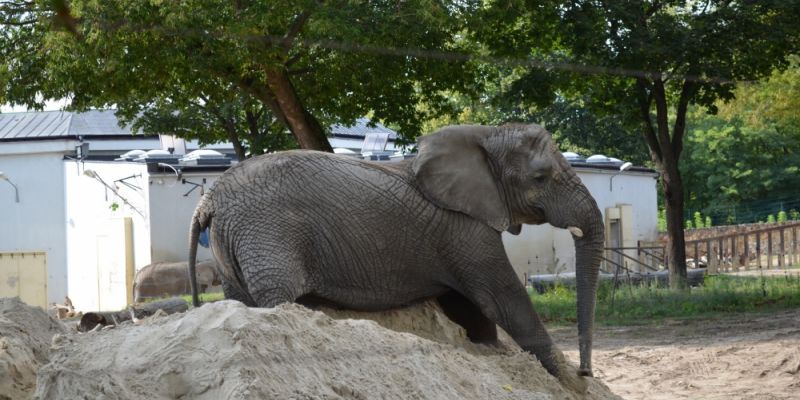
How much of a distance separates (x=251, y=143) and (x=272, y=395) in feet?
75.6

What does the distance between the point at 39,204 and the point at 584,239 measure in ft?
116

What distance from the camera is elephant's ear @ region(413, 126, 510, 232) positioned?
981 cm

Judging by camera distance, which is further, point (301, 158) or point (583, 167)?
point (583, 167)

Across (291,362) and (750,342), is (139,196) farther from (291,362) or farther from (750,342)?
(291,362)

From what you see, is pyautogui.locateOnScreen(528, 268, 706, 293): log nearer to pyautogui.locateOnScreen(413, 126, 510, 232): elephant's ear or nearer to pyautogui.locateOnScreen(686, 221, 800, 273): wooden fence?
pyautogui.locateOnScreen(686, 221, 800, 273): wooden fence

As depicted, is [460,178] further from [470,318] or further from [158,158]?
[158,158]

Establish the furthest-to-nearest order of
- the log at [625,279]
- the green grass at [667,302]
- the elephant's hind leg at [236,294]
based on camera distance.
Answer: the log at [625,279]
the green grass at [667,302]
the elephant's hind leg at [236,294]

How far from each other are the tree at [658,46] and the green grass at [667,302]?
4.14ft

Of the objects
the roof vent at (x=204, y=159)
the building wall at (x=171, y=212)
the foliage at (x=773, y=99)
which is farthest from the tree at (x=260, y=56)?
the building wall at (x=171, y=212)

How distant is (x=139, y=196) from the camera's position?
3594cm

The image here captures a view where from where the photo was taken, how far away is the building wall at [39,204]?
42.2m

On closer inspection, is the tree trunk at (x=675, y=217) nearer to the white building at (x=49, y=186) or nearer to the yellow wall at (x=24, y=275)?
the yellow wall at (x=24, y=275)

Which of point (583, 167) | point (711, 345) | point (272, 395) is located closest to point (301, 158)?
point (272, 395)

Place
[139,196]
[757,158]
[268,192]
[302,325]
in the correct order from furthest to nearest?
[757,158] < [139,196] < [268,192] < [302,325]
